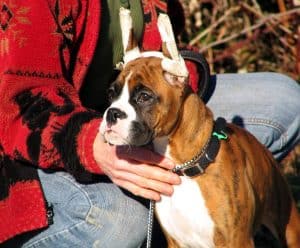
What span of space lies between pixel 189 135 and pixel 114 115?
1.17ft

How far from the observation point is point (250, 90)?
9.97ft

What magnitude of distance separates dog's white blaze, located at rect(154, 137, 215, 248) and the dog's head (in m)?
0.17

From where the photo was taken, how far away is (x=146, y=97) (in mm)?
2131

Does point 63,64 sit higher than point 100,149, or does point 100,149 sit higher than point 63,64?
point 63,64

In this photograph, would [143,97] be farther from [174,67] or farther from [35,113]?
[35,113]

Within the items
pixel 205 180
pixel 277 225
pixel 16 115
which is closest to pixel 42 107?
pixel 16 115

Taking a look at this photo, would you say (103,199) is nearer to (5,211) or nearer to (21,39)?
(5,211)

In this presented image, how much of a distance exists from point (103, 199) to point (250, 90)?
3.02 ft

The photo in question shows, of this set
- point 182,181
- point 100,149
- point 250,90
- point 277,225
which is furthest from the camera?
point 250,90

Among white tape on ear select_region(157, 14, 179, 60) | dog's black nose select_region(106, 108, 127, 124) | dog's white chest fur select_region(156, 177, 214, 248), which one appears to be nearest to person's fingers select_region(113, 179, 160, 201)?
dog's white chest fur select_region(156, 177, 214, 248)

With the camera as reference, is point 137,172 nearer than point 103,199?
Yes

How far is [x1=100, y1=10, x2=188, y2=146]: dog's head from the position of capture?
6.75 ft

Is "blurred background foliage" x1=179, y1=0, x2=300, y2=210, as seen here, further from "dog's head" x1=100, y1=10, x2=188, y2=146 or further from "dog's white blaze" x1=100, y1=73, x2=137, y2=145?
"dog's white blaze" x1=100, y1=73, x2=137, y2=145

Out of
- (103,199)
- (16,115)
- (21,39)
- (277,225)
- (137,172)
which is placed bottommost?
(277,225)
